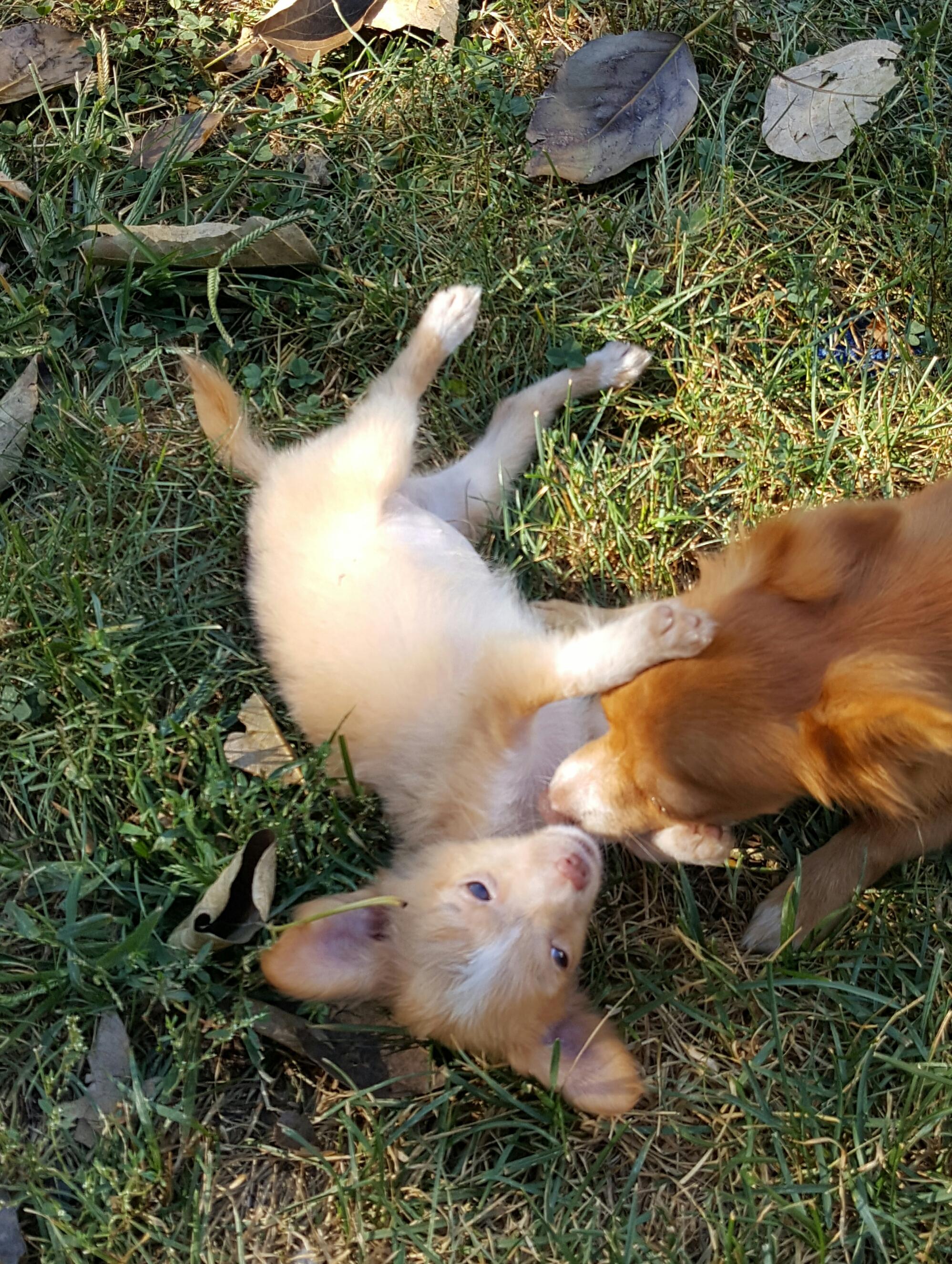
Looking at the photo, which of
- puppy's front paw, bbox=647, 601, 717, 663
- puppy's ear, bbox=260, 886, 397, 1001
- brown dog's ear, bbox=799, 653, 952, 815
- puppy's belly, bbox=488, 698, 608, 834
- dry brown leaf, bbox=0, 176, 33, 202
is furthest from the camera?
dry brown leaf, bbox=0, 176, 33, 202

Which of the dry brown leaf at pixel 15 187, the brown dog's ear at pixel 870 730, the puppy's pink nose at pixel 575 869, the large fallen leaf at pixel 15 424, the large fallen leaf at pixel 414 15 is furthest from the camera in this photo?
the large fallen leaf at pixel 414 15

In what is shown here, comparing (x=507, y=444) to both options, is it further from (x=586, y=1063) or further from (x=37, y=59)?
(x=37, y=59)

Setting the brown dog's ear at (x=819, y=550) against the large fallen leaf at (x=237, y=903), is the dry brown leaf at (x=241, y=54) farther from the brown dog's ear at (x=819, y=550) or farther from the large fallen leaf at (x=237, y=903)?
the large fallen leaf at (x=237, y=903)

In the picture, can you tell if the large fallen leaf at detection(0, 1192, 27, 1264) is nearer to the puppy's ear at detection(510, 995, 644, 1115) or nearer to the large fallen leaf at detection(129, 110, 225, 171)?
the puppy's ear at detection(510, 995, 644, 1115)

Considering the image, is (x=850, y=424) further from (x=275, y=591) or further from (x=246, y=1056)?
(x=246, y=1056)

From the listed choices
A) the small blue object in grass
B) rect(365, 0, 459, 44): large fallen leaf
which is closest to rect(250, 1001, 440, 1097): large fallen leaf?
the small blue object in grass

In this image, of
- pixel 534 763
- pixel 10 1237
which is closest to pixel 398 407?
pixel 534 763

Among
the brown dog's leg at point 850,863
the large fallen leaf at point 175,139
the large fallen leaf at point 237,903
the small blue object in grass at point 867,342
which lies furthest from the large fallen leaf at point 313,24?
the brown dog's leg at point 850,863
